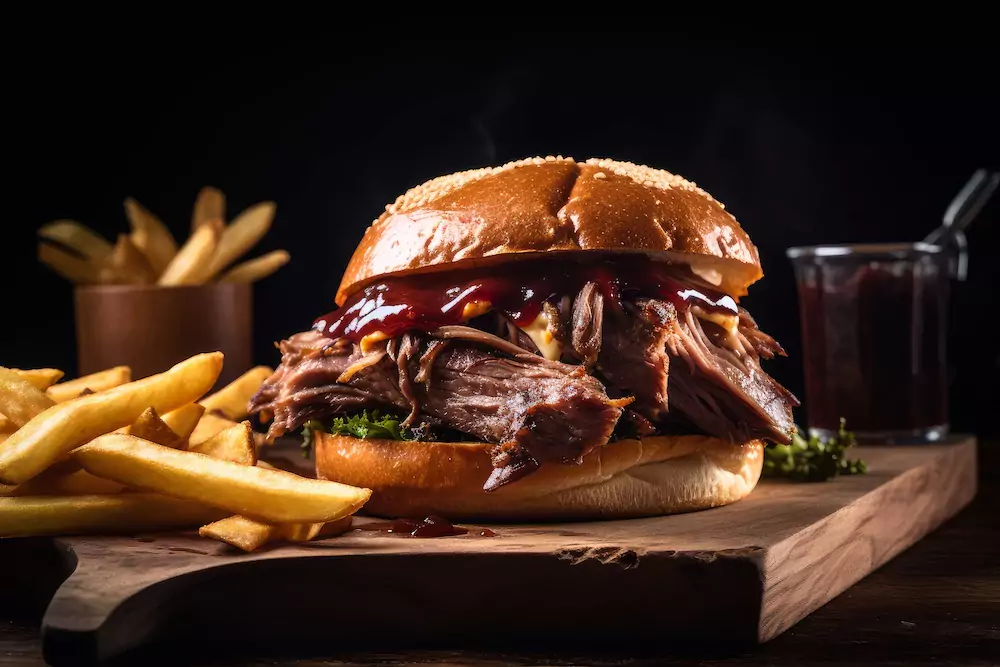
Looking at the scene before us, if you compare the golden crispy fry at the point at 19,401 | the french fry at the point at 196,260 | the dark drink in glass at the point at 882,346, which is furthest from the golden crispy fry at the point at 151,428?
the dark drink in glass at the point at 882,346

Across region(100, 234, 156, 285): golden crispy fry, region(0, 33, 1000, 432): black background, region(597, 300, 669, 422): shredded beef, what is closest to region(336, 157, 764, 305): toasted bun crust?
region(597, 300, 669, 422): shredded beef

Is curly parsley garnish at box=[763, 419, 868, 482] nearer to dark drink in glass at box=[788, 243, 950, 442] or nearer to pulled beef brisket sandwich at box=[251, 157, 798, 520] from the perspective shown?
pulled beef brisket sandwich at box=[251, 157, 798, 520]

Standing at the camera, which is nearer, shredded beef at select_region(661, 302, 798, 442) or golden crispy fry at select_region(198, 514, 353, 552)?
golden crispy fry at select_region(198, 514, 353, 552)

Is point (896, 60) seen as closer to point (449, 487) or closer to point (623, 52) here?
point (623, 52)

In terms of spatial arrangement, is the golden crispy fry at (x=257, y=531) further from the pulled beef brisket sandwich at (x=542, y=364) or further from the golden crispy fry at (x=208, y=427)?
the golden crispy fry at (x=208, y=427)

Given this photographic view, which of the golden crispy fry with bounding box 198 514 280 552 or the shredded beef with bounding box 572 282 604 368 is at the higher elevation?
the shredded beef with bounding box 572 282 604 368

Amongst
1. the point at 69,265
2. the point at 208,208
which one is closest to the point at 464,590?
the point at 208,208
